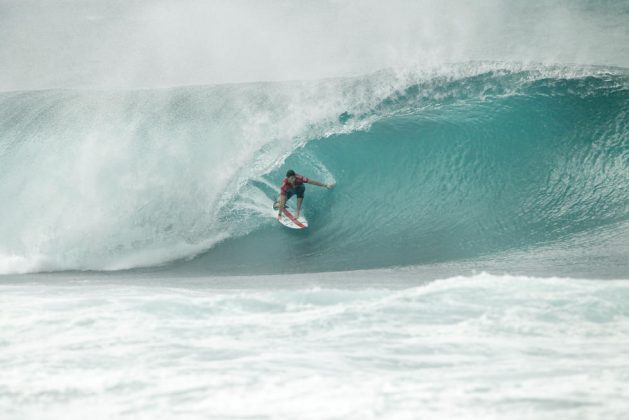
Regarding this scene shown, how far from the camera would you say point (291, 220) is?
10.8 m

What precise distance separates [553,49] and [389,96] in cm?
433

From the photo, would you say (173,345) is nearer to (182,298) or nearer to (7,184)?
(182,298)

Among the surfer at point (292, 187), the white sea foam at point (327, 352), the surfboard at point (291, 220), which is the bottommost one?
the white sea foam at point (327, 352)

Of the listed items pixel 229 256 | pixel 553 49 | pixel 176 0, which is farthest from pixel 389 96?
pixel 176 0

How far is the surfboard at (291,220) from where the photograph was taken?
424 inches

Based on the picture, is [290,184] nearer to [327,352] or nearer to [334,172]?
[334,172]

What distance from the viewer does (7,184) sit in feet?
42.5

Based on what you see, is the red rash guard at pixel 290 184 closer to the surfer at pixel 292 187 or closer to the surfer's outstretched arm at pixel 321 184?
the surfer at pixel 292 187

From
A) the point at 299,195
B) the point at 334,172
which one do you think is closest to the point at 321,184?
the point at 299,195

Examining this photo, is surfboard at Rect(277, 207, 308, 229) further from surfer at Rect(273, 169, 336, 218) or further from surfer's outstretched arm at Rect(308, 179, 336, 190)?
surfer's outstretched arm at Rect(308, 179, 336, 190)

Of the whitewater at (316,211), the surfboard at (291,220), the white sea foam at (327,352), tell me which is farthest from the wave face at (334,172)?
the white sea foam at (327,352)

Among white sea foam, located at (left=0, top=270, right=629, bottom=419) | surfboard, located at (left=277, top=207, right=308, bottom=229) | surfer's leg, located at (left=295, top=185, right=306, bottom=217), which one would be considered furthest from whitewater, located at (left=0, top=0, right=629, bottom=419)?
surfer's leg, located at (left=295, top=185, right=306, bottom=217)

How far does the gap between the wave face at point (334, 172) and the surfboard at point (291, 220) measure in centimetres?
17

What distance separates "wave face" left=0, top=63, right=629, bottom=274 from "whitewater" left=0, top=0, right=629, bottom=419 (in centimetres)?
5
